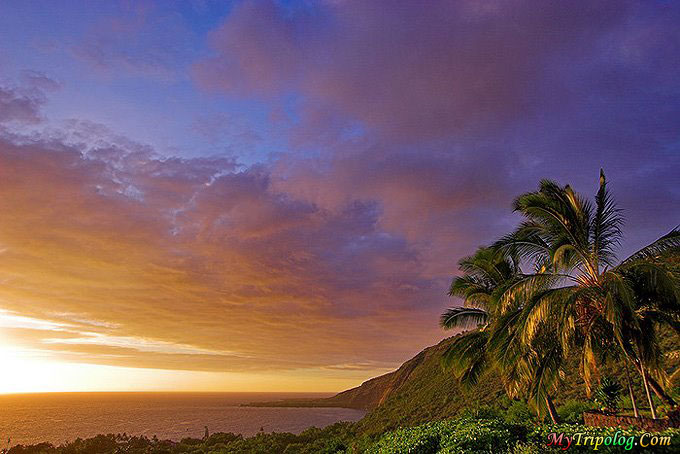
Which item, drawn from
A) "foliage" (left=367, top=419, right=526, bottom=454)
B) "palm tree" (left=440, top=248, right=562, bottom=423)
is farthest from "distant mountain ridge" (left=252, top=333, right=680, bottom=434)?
"foliage" (left=367, top=419, right=526, bottom=454)

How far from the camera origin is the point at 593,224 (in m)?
14.1

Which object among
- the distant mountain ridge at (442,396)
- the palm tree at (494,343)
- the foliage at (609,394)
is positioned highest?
the palm tree at (494,343)

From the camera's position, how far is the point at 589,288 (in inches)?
490

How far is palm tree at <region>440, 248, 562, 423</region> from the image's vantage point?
14.6 meters

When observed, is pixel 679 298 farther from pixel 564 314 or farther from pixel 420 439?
pixel 420 439

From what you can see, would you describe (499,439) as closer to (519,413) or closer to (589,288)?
(589,288)

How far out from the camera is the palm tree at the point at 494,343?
14.6m

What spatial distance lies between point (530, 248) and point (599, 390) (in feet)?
27.7

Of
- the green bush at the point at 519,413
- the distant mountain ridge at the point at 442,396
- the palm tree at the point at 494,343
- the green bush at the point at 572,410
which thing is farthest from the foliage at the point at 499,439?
the distant mountain ridge at the point at 442,396

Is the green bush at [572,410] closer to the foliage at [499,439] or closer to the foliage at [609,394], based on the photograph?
the foliage at [609,394]

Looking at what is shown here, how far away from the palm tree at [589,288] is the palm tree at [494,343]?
860 millimetres

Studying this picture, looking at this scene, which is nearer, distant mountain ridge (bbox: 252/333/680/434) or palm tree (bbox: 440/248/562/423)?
palm tree (bbox: 440/248/562/423)

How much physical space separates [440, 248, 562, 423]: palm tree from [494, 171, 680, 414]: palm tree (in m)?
0.86

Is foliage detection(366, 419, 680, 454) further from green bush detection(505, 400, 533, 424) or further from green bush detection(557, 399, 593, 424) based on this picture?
green bush detection(557, 399, 593, 424)
